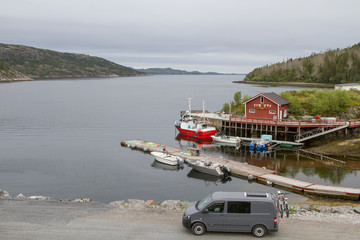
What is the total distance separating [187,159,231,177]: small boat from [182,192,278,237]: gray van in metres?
19.6

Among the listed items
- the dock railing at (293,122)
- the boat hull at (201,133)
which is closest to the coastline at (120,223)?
the dock railing at (293,122)

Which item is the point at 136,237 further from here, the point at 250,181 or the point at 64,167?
the point at 64,167

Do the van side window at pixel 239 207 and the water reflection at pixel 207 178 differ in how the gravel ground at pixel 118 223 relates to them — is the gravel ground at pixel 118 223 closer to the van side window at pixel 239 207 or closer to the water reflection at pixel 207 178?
the van side window at pixel 239 207

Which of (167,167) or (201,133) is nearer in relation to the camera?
(167,167)

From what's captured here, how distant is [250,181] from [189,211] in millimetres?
18529

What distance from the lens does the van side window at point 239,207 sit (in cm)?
1738

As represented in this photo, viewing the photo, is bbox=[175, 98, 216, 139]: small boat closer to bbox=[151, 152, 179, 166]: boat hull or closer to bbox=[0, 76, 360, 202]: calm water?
bbox=[0, 76, 360, 202]: calm water

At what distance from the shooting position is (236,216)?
17.4m

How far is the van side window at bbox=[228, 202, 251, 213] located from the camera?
17.4m

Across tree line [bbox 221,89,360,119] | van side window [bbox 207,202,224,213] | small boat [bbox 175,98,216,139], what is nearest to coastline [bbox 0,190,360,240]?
van side window [bbox 207,202,224,213]

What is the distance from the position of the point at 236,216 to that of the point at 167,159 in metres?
25.6

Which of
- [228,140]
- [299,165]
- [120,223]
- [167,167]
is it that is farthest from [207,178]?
[120,223]

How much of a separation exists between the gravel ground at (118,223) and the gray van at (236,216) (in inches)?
16.4

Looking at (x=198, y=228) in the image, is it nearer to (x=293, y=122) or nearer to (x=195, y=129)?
(x=293, y=122)
